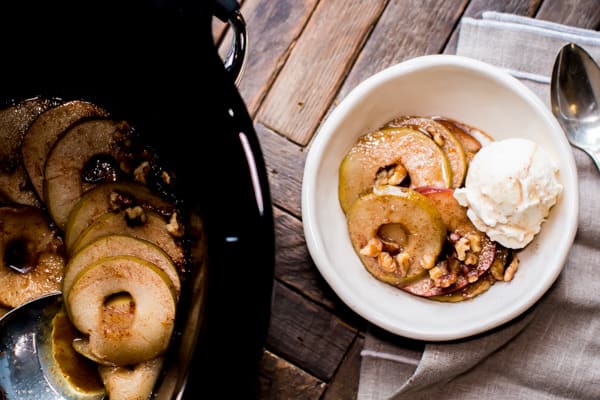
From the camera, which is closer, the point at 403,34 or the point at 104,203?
the point at 104,203

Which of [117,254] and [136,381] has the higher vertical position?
[117,254]

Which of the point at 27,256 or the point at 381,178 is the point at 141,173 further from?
the point at 381,178

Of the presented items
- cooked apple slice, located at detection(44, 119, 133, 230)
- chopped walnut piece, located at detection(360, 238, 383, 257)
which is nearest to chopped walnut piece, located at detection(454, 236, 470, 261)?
chopped walnut piece, located at detection(360, 238, 383, 257)

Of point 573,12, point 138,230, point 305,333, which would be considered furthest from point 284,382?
point 573,12

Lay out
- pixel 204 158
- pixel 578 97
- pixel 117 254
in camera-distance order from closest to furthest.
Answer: pixel 204 158
pixel 117 254
pixel 578 97

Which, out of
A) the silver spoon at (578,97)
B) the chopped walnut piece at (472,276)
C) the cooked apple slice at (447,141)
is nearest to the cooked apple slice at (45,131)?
the cooked apple slice at (447,141)

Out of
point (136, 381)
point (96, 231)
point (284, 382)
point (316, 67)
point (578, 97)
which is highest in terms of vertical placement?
point (578, 97)

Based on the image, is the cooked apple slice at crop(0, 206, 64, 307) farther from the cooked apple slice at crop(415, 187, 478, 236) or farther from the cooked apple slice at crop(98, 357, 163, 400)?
the cooked apple slice at crop(415, 187, 478, 236)
